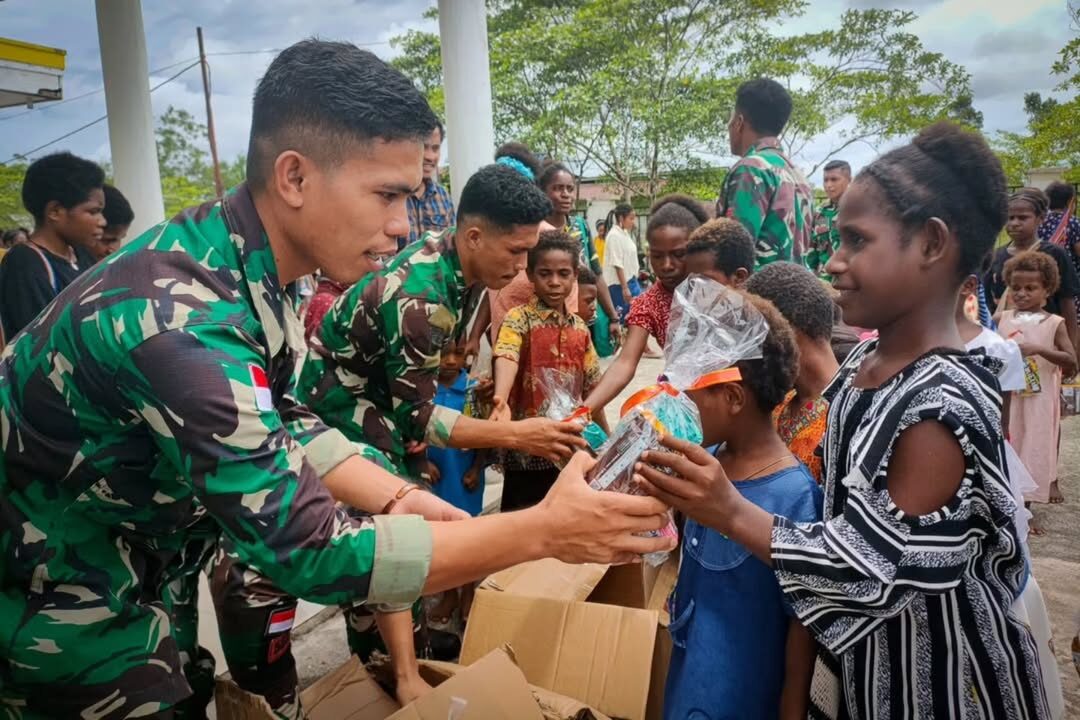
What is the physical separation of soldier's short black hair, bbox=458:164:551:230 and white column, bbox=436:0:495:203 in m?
2.81

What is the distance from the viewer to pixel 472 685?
1896 millimetres

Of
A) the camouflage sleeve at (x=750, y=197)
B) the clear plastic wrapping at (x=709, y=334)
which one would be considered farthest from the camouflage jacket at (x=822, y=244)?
the clear plastic wrapping at (x=709, y=334)

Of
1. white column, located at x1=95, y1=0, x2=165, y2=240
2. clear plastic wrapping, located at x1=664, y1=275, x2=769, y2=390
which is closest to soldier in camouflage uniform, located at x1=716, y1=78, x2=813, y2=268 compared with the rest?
clear plastic wrapping, located at x1=664, y1=275, x2=769, y2=390

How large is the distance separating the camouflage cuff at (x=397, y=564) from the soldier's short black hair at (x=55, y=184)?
4179 millimetres

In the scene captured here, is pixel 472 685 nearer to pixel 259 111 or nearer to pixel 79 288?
pixel 79 288

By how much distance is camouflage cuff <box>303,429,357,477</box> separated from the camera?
2.01 m

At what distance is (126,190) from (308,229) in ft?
26.5

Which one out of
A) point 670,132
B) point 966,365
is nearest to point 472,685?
point 966,365

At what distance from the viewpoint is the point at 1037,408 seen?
490 cm

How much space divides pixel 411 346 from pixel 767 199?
2182 mm

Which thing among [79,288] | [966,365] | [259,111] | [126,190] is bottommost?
[966,365]

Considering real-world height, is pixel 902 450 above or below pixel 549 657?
above

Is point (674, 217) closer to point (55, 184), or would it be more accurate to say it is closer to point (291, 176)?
point (291, 176)

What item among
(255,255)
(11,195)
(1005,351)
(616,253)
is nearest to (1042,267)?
(1005,351)
